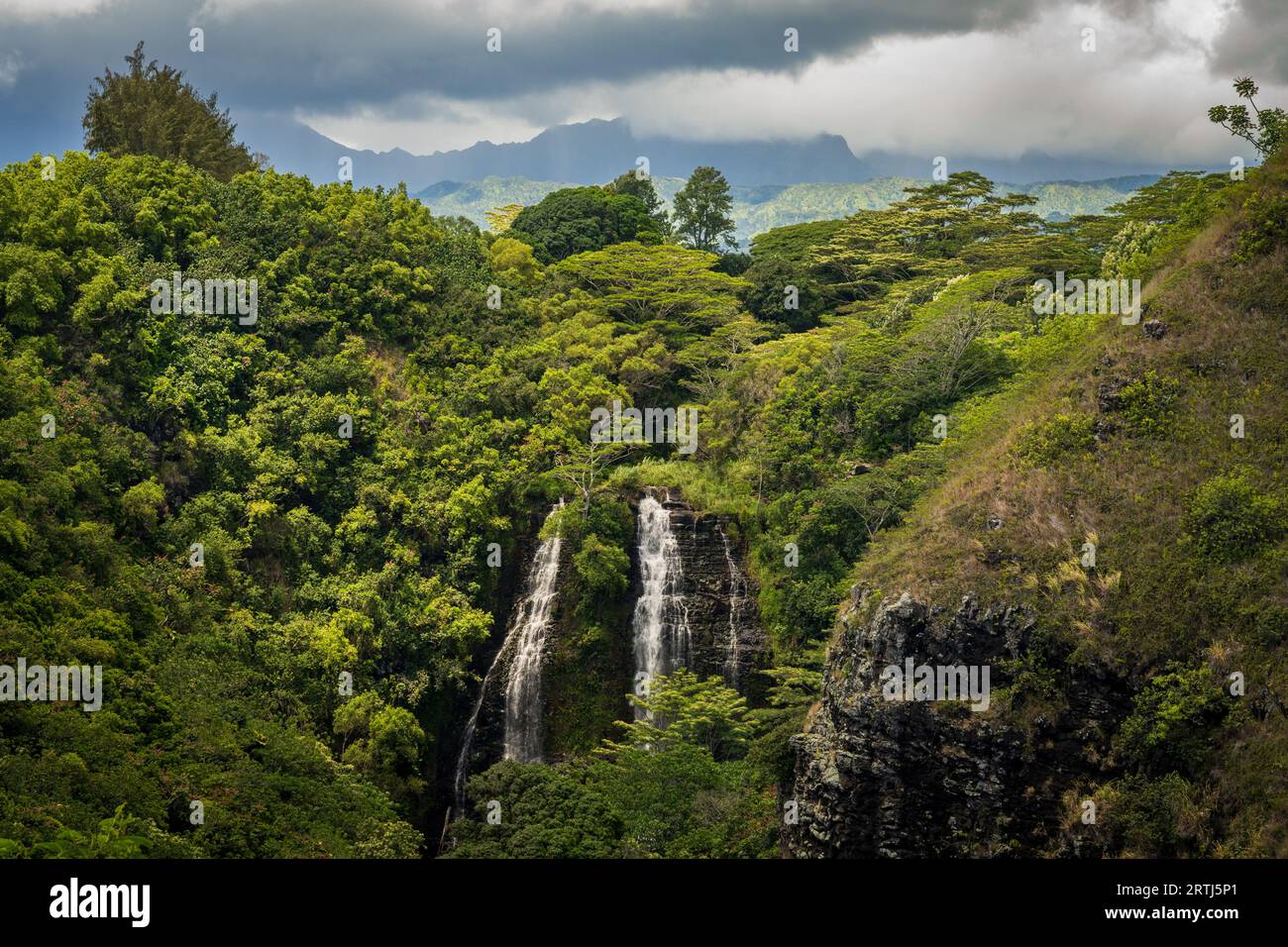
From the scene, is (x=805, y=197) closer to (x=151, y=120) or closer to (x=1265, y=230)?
(x=151, y=120)

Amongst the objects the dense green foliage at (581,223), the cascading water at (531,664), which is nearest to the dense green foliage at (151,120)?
the dense green foliage at (581,223)

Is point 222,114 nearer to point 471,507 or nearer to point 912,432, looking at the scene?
point 471,507

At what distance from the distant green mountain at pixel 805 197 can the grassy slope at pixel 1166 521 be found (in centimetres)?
9843

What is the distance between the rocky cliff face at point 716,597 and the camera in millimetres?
33406

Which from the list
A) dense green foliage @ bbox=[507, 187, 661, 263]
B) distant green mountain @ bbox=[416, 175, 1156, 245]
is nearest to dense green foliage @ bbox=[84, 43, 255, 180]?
dense green foliage @ bbox=[507, 187, 661, 263]

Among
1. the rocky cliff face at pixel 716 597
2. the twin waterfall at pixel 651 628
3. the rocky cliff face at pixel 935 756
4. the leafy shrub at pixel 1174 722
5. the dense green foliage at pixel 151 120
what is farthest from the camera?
the dense green foliage at pixel 151 120

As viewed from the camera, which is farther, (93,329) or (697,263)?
(697,263)

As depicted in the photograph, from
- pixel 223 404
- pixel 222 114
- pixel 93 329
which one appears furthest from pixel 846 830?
pixel 222 114

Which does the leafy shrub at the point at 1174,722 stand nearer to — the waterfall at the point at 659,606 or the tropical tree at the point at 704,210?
the waterfall at the point at 659,606

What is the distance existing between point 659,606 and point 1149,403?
15823 mm

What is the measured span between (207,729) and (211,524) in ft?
30.7

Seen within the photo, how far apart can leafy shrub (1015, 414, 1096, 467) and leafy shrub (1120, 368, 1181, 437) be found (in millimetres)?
787
